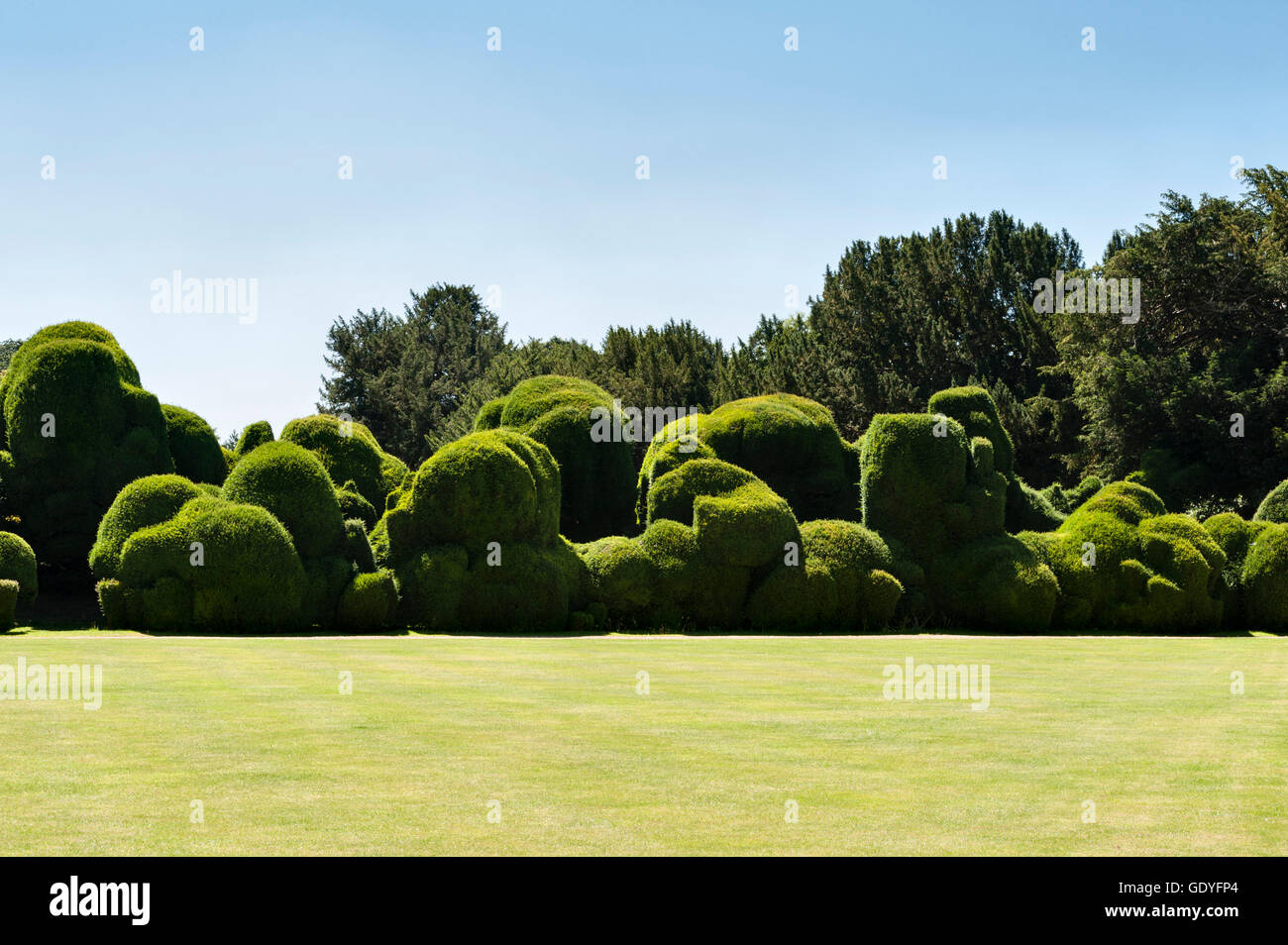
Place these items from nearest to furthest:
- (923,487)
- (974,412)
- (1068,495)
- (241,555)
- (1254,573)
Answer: (241,555) → (1254,573) → (923,487) → (974,412) → (1068,495)

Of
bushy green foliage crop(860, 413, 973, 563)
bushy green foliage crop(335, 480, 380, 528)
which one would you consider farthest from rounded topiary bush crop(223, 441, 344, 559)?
bushy green foliage crop(860, 413, 973, 563)

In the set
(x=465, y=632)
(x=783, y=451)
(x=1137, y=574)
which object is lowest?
(x=465, y=632)

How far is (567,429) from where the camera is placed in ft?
121

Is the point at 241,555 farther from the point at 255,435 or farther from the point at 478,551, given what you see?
the point at 255,435

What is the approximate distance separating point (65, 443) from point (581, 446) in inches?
537

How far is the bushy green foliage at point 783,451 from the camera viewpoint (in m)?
36.2

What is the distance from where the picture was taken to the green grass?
26.8 ft

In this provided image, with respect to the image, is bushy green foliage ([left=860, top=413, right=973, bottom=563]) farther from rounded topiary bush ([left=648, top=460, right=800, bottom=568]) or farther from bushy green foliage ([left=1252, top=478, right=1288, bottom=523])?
bushy green foliage ([left=1252, top=478, right=1288, bottom=523])

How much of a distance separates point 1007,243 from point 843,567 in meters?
33.0

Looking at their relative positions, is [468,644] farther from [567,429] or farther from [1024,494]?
[1024,494]

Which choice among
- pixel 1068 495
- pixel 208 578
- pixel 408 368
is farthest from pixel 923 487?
pixel 408 368

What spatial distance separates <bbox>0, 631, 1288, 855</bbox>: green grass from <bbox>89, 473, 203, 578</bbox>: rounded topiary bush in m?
9.98

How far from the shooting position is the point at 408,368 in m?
69.9
